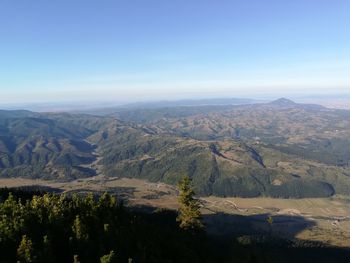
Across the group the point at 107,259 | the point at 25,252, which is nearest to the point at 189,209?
the point at 107,259

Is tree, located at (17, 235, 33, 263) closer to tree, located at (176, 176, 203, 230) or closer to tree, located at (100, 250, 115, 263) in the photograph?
tree, located at (100, 250, 115, 263)

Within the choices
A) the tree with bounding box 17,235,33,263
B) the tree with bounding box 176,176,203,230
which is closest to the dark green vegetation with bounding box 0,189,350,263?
the tree with bounding box 17,235,33,263

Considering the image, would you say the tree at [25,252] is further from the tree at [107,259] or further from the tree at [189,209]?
the tree at [189,209]

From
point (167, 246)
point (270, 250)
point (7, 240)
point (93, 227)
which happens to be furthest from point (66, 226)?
point (270, 250)

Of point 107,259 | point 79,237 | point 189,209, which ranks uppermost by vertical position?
point 107,259

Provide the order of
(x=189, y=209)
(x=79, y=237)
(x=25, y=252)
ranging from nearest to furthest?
1. (x=25, y=252)
2. (x=79, y=237)
3. (x=189, y=209)

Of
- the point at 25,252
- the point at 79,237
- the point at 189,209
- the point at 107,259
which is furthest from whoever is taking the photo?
the point at 189,209

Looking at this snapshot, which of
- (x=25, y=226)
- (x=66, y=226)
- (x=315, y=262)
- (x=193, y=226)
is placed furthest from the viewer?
(x=315, y=262)

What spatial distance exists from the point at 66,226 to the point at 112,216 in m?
14.7

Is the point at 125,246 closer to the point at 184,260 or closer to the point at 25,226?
the point at 184,260

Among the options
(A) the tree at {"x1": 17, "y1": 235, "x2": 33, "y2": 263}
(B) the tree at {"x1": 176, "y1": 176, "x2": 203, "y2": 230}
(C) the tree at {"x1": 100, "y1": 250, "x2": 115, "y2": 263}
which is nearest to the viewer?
(A) the tree at {"x1": 17, "y1": 235, "x2": 33, "y2": 263}

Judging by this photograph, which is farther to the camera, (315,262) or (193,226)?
(315,262)

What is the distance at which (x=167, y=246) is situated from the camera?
235 feet

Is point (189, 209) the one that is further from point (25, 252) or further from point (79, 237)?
point (25, 252)
